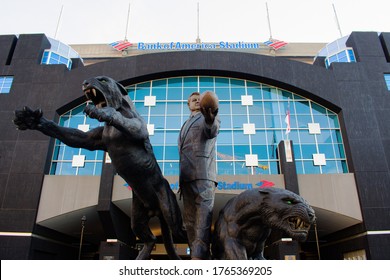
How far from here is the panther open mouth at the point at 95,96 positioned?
3.14 metres

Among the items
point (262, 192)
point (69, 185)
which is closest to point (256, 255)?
point (262, 192)

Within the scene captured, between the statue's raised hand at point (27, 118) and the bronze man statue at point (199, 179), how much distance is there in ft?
5.39

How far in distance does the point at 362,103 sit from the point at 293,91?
16.5ft

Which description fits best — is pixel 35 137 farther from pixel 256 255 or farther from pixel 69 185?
pixel 256 255

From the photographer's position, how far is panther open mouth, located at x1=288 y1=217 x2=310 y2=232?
279 cm

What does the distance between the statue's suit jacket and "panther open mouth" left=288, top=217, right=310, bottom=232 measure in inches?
39.0

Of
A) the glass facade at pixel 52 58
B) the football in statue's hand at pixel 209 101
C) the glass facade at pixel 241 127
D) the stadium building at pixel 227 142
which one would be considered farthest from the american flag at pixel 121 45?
the football in statue's hand at pixel 209 101

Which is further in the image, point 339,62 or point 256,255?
point 339,62

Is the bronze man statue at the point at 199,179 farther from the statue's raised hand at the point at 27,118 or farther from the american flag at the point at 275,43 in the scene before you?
the american flag at the point at 275,43

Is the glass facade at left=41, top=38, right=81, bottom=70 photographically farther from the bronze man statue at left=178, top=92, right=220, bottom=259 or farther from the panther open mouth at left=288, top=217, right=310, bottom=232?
the panther open mouth at left=288, top=217, right=310, bottom=232

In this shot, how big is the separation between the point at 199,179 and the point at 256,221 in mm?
748

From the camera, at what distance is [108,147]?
3244mm

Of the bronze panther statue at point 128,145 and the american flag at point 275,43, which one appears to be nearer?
the bronze panther statue at point 128,145

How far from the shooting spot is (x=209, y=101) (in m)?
2.85
